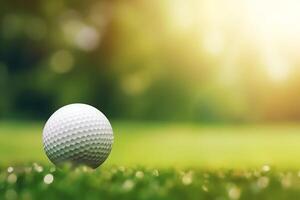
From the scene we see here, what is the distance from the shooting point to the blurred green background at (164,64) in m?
14.2

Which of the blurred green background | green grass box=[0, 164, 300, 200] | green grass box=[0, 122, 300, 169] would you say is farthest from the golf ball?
the blurred green background

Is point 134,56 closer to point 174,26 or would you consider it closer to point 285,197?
point 174,26

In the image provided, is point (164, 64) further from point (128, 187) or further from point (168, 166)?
point (128, 187)

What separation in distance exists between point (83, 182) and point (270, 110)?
37.9ft

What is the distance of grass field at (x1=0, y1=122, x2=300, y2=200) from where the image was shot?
3164 millimetres

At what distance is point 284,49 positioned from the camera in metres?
14.3

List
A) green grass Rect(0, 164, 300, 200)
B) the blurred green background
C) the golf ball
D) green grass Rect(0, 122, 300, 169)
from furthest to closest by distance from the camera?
1. the blurred green background
2. green grass Rect(0, 122, 300, 169)
3. the golf ball
4. green grass Rect(0, 164, 300, 200)

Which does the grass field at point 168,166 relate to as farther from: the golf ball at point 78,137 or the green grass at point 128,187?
the golf ball at point 78,137

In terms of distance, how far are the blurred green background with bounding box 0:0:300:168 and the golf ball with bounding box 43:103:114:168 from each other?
8.48 meters

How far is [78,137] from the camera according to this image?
4.40m

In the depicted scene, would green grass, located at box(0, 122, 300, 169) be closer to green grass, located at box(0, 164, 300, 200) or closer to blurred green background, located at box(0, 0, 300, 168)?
Result: blurred green background, located at box(0, 0, 300, 168)

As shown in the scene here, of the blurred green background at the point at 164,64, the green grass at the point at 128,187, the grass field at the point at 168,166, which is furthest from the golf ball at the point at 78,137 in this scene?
the blurred green background at the point at 164,64

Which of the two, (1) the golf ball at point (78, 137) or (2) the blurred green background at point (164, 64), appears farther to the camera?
(2) the blurred green background at point (164, 64)

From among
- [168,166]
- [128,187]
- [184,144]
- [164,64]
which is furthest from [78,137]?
[164,64]
